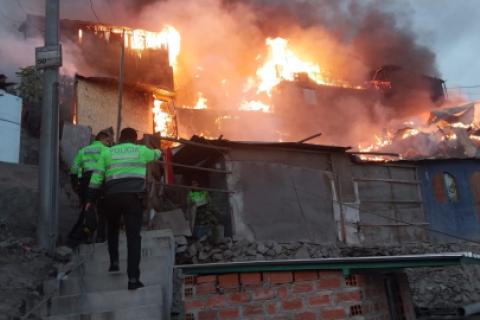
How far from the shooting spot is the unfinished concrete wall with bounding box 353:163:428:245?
47.4ft

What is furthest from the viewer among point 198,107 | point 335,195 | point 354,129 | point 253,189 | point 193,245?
point 354,129

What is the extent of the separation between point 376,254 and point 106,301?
1005cm

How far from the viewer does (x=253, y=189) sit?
12.3 m

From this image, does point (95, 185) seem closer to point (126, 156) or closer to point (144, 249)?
point (126, 156)

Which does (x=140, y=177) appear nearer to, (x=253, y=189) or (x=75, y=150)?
(x=253, y=189)

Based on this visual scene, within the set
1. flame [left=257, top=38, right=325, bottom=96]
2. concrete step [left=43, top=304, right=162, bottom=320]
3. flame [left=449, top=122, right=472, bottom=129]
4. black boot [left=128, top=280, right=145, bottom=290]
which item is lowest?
concrete step [left=43, top=304, right=162, bottom=320]

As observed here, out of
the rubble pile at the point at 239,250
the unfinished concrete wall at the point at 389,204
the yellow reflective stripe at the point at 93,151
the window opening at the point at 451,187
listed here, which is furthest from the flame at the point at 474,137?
the yellow reflective stripe at the point at 93,151

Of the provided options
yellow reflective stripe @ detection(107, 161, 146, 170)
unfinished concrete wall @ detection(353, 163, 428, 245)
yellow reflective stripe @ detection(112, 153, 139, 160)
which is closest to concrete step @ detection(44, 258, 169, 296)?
yellow reflective stripe @ detection(107, 161, 146, 170)

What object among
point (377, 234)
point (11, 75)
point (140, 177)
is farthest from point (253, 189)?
point (11, 75)

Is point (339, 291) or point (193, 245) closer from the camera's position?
point (339, 291)

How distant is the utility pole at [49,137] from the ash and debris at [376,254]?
10.8 ft

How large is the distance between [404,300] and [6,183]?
8.07 meters

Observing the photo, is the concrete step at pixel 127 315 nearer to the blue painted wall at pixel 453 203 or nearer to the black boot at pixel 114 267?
the black boot at pixel 114 267

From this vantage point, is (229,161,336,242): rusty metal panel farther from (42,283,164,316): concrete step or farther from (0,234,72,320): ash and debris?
(42,283,164,316): concrete step
